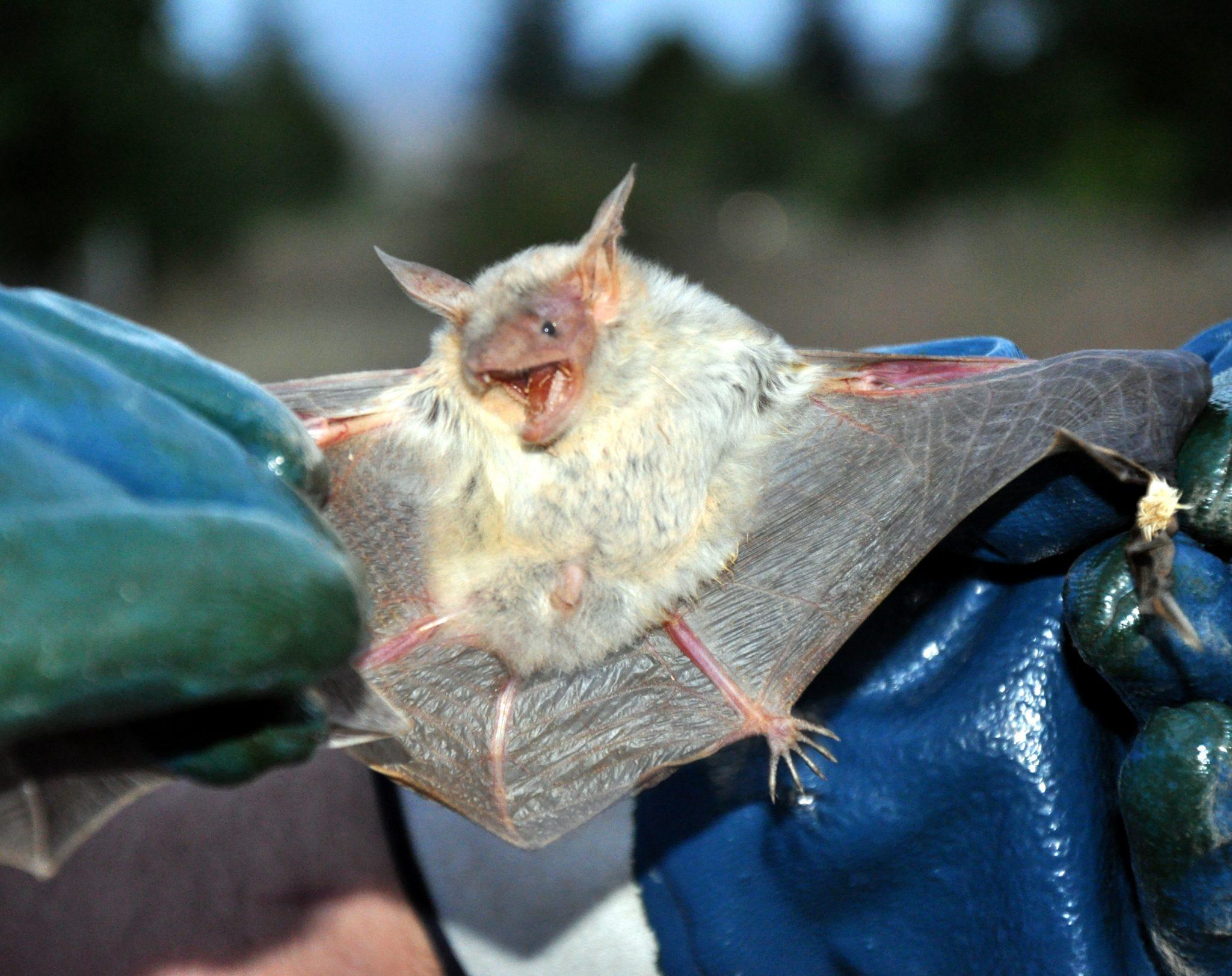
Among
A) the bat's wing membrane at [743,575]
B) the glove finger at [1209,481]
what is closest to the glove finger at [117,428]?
the bat's wing membrane at [743,575]

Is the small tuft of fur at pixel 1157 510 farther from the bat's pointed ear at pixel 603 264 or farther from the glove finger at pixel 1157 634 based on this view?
the bat's pointed ear at pixel 603 264

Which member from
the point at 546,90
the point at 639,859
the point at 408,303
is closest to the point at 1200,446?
the point at 639,859

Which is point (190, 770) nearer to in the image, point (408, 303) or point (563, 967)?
point (563, 967)

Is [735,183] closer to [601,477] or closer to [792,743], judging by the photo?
[601,477]

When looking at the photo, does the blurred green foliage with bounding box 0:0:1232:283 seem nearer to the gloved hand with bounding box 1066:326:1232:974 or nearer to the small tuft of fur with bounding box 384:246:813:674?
the small tuft of fur with bounding box 384:246:813:674

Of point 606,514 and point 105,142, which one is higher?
point 606,514

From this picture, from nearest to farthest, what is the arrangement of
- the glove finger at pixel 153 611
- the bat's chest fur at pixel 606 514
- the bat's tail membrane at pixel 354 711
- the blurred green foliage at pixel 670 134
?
1. the glove finger at pixel 153 611
2. the bat's tail membrane at pixel 354 711
3. the bat's chest fur at pixel 606 514
4. the blurred green foliage at pixel 670 134

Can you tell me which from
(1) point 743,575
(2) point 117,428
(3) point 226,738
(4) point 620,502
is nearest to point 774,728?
(1) point 743,575
